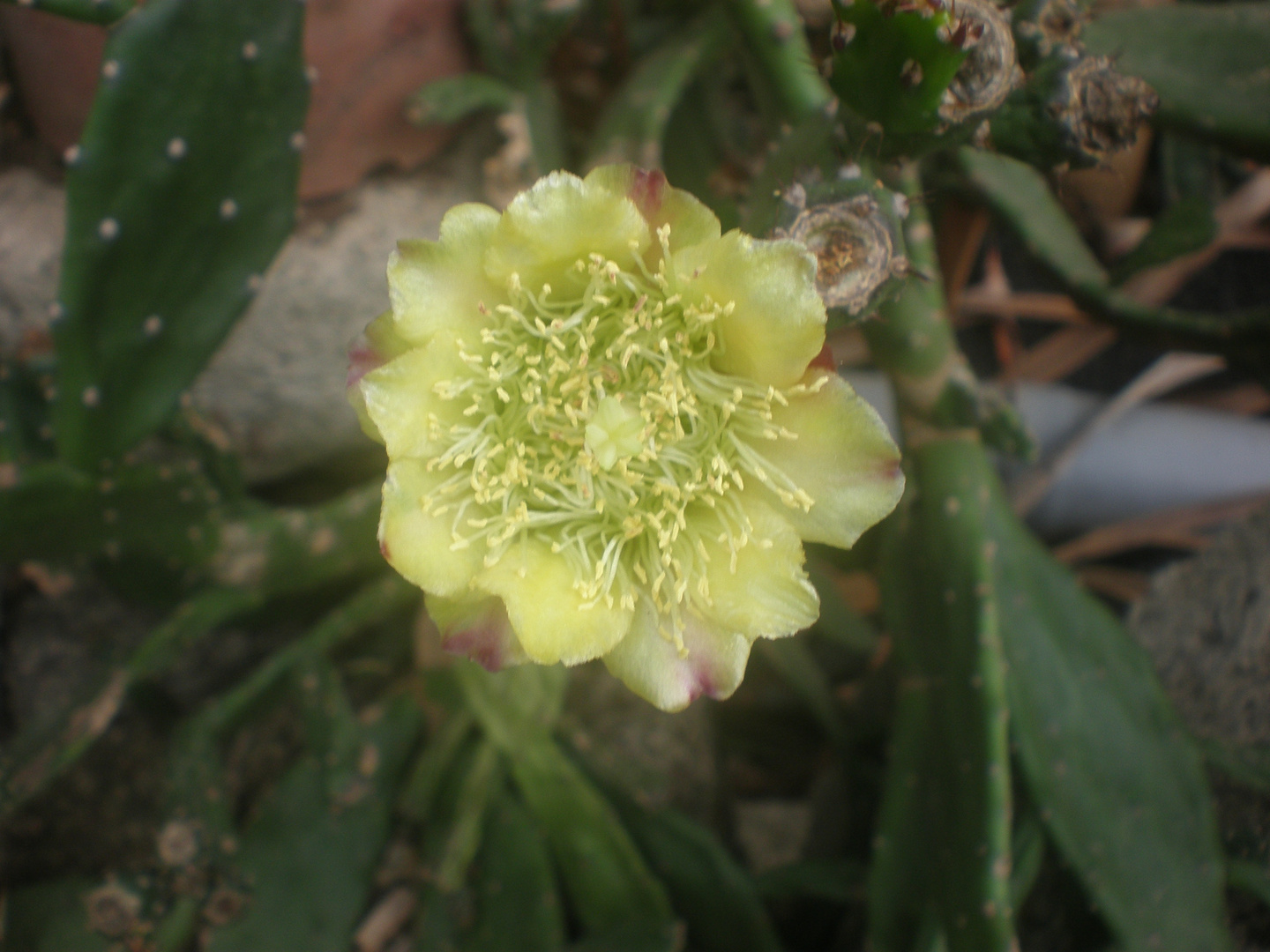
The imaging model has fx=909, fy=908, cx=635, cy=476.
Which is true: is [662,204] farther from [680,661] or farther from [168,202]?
[168,202]

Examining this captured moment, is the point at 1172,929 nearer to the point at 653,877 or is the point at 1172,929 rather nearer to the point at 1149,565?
the point at 653,877

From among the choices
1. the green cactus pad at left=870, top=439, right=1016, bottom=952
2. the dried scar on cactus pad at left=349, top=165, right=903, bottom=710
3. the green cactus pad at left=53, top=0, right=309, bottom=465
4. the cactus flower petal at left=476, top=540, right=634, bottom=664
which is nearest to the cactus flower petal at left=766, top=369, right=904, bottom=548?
the dried scar on cactus pad at left=349, top=165, right=903, bottom=710

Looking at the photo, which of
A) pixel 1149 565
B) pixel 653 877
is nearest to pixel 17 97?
pixel 653 877

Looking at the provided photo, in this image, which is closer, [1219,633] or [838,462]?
[838,462]

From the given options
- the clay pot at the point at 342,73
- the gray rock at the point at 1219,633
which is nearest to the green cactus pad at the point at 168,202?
the clay pot at the point at 342,73

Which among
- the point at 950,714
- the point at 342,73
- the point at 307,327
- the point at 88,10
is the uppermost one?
the point at 88,10

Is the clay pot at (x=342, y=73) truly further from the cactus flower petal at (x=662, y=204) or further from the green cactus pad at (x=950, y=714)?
the green cactus pad at (x=950, y=714)

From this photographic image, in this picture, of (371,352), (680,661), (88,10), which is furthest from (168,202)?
(680,661)

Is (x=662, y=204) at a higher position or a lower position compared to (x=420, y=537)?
higher
